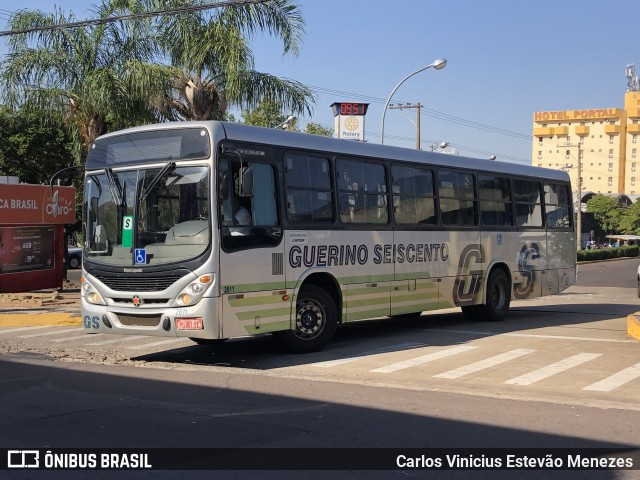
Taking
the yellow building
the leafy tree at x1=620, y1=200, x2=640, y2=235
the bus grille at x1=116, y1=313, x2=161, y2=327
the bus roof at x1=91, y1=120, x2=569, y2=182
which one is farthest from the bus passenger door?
the yellow building

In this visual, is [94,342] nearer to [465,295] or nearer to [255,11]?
[465,295]

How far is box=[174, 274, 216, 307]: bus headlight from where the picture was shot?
10539 millimetres

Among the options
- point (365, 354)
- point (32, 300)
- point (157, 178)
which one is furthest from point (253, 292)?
point (32, 300)

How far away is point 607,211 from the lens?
96.6 meters

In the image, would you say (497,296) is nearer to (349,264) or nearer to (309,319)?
(349,264)

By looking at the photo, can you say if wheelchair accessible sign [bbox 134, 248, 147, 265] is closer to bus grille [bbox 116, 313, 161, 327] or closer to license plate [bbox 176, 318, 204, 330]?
bus grille [bbox 116, 313, 161, 327]

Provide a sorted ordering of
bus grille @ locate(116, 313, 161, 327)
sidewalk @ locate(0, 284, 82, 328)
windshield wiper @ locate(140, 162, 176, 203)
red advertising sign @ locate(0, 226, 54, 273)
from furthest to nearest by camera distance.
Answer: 1. red advertising sign @ locate(0, 226, 54, 273)
2. sidewalk @ locate(0, 284, 82, 328)
3. windshield wiper @ locate(140, 162, 176, 203)
4. bus grille @ locate(116, 313, 161, 327)

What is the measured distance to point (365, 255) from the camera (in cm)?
1309

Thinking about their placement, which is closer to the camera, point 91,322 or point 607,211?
point 91,322

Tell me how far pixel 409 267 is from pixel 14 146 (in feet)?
88.9

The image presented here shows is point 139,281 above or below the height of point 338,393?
above

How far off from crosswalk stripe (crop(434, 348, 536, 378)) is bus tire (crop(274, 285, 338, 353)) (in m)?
2.32

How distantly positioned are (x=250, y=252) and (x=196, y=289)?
1.00 meters

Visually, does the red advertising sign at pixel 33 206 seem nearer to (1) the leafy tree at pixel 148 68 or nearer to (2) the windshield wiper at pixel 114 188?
(1) the leafy tree at pixel 148 68
